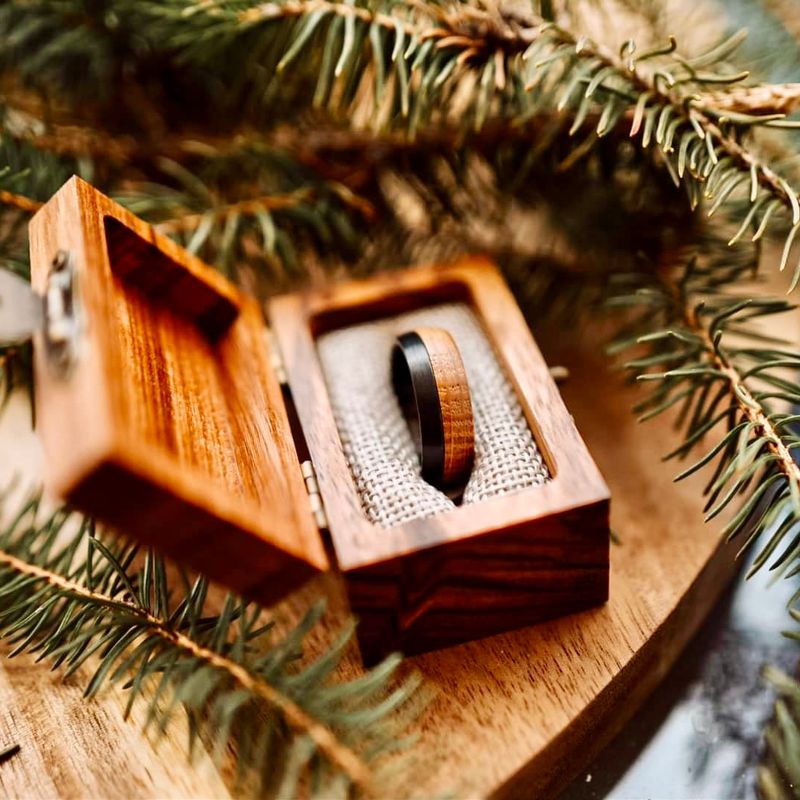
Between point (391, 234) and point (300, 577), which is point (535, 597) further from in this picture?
point (391, 234)

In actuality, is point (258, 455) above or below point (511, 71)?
below

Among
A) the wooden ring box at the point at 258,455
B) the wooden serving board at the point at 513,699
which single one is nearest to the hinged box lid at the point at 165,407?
the wooden ring box at the point at 258,455

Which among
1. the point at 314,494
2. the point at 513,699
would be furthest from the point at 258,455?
the point at 513,699

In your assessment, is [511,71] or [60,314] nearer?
[60,314]

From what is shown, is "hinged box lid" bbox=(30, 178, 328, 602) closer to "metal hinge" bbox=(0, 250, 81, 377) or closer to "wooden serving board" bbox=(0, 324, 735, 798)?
"metal hinge" bbox=(0, 250, 81, 377)

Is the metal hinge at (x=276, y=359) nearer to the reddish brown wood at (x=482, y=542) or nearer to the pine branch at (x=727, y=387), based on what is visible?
the reddish brown wood at (x=482, y=542)

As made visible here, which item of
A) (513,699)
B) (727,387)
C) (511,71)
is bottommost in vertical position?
(513,699)

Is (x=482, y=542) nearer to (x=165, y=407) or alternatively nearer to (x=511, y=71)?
(x=165, y=407)
